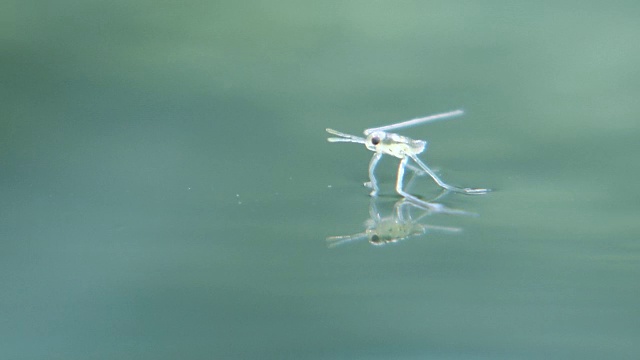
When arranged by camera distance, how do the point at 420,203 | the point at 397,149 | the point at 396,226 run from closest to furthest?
the point at 396,226 → the point at 420,203 → the point at 397,149

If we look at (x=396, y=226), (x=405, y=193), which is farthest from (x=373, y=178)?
(x=396, y=226)

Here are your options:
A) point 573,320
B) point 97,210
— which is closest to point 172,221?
point 97,210

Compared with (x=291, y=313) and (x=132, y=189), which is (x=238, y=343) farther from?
(x=132, y=189)

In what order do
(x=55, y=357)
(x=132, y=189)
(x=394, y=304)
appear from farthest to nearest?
(x=132, y=189) < (x=394, y=304) < (x=55, y=357)

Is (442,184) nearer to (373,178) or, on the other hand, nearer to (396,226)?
(373,178)

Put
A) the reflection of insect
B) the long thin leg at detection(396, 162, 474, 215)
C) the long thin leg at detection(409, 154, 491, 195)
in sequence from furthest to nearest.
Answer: the long thin leg at detection(409, 154, 491, 195), the long thin leg at detection(396, 162, 474, 215), the reflection of insect

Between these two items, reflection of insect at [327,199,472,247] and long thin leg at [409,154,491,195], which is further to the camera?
long thin leg at [409,154,491,195]

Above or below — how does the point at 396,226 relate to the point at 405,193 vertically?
below

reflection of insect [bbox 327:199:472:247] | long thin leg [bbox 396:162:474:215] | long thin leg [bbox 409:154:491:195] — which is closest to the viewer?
reflection of insect [bbox 327:199:472:247]
